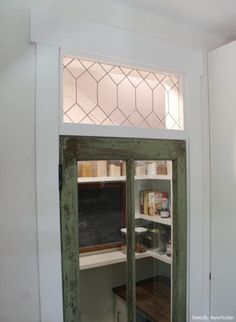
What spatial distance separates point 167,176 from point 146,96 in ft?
1.62

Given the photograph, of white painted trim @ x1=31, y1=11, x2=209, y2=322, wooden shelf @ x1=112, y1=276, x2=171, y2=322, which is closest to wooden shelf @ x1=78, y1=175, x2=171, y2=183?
white painted trim @ x1=31, y1=11, x2=209, y2=322

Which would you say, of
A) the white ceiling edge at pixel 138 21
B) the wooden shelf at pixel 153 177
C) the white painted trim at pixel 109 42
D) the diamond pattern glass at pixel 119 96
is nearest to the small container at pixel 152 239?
the wooden shelf at pixel 153 177

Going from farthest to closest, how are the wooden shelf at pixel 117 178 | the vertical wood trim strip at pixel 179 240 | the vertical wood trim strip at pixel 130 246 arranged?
the vertical wood trim strip at pixel 179 240 < the vertical wood trim strip at pixel 130 246 < the wooden shelf at pixel 117 178

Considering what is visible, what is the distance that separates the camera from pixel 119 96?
1.55 m

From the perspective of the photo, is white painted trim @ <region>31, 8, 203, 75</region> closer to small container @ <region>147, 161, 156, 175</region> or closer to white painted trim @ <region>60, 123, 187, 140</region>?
white painted trim @ <region>60, 123, 187, 140</region>

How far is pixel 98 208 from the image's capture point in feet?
4.84

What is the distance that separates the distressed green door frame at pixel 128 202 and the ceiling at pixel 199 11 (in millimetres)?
717

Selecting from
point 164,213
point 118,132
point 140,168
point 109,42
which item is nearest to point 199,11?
point 109,42

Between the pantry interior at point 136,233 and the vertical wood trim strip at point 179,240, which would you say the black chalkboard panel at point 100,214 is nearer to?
the pantry interior at point 136,233

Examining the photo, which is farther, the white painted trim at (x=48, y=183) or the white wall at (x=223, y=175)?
the white wall at (x=223, y=175)

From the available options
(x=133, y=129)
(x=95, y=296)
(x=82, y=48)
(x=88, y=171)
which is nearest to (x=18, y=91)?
(x=82, y=48)

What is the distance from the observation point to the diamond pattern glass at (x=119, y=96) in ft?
4.61

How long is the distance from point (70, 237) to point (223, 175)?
957 millimetres

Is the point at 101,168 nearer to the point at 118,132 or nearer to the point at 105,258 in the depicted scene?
the point at 118,132
